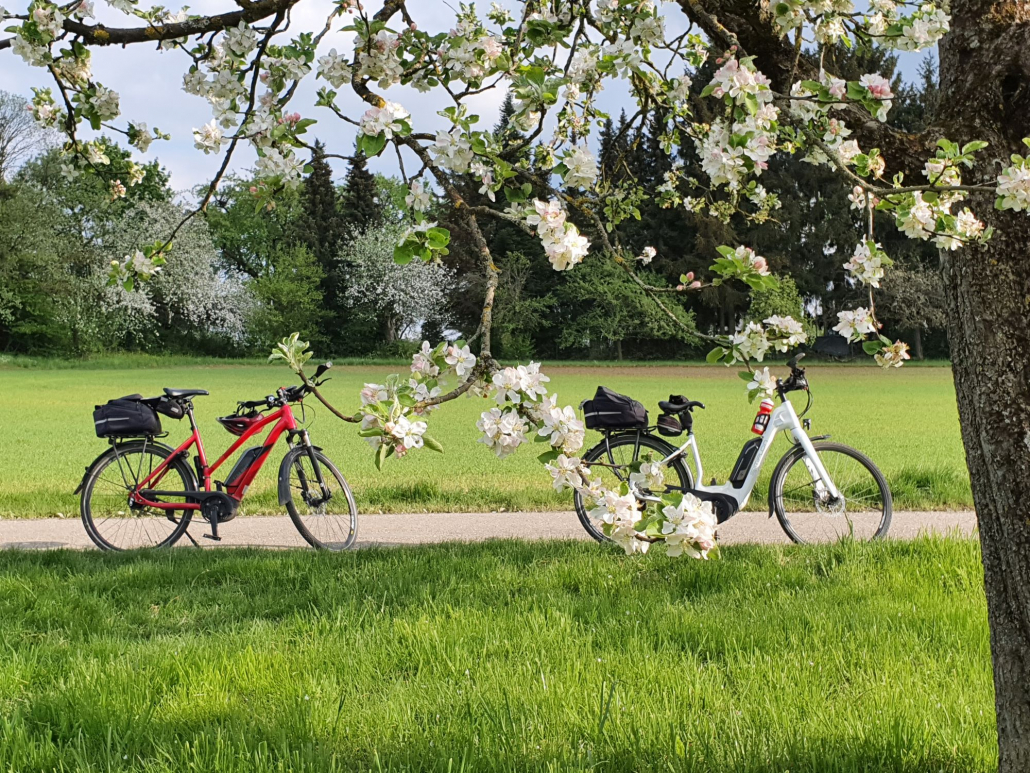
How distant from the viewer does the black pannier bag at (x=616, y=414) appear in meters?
4.89

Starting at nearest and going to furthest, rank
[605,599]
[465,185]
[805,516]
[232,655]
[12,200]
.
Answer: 1. [465,185]
2. [232,655]
3. [605,599]
4. [805,516]
5. [12,200]

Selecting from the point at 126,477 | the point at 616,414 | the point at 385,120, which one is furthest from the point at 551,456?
the point at 126,477

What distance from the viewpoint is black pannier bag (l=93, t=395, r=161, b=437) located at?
5152mm

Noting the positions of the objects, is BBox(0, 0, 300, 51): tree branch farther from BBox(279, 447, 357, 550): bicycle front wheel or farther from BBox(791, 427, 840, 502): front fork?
BBox(791, 427, 840, 502): front fork

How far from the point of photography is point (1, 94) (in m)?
31.5

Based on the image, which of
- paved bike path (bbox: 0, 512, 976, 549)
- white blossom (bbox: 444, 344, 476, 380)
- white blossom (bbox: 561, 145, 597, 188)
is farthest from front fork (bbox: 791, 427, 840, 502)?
white blossom (bbox: 444, 344, 476, 380)

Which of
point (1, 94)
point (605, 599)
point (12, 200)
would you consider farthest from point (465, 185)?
point (1, 94)

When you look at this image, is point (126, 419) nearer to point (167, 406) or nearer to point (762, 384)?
point (167, 406)

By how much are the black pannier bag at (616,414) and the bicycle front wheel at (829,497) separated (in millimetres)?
938

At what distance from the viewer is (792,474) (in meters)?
4.96

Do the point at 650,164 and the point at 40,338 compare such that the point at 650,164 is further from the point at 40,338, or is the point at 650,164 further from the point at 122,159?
the point at 122,159

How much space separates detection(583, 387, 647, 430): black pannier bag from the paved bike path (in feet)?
2.93

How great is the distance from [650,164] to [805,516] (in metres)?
28.3

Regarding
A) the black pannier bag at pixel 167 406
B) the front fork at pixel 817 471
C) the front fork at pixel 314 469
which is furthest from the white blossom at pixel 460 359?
the black pannier bag at pixel 167 406
